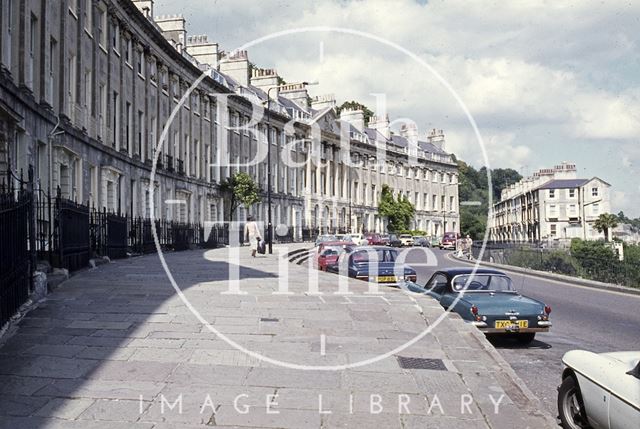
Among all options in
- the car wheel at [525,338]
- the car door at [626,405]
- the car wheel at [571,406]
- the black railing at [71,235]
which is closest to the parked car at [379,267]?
the car wheel at [525,338]

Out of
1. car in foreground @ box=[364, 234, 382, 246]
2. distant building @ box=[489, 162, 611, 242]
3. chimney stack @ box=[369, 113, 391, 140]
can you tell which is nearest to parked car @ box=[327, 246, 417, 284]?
car in foreground @ box=[364, 234, 382, 246]

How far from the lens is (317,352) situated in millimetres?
7359

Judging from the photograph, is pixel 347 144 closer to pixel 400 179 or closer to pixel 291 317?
pixel 400 179

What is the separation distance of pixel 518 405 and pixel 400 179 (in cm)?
8274

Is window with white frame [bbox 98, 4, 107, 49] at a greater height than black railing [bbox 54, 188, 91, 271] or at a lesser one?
greater

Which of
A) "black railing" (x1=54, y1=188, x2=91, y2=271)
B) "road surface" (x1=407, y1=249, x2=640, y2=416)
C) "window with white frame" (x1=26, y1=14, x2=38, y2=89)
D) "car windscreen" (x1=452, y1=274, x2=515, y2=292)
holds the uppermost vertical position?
"window with white frame" (x1=26, y1=14, x2=38, y2=89)

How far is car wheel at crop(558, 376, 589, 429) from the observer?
18.3 ft

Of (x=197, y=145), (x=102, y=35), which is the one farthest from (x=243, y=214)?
(x=102, y=35)

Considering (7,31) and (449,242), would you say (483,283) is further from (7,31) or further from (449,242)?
(449,242)

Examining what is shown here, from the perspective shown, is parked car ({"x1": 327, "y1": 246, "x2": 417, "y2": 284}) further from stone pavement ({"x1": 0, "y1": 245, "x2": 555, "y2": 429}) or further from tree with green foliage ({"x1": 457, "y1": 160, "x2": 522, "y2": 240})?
tree with green foliage ({"x1": 457, "y1": 160, "x2": 522, "y2": 240})

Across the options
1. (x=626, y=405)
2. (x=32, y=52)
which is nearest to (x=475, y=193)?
(x=32, y=52)

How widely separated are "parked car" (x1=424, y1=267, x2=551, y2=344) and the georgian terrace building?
11.0 meters

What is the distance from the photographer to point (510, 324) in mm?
10266

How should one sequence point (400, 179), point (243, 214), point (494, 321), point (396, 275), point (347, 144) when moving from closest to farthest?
point (494, 321) → point (396, 275) → point (243, 214) → point (347, 144) → point (400, 179)
